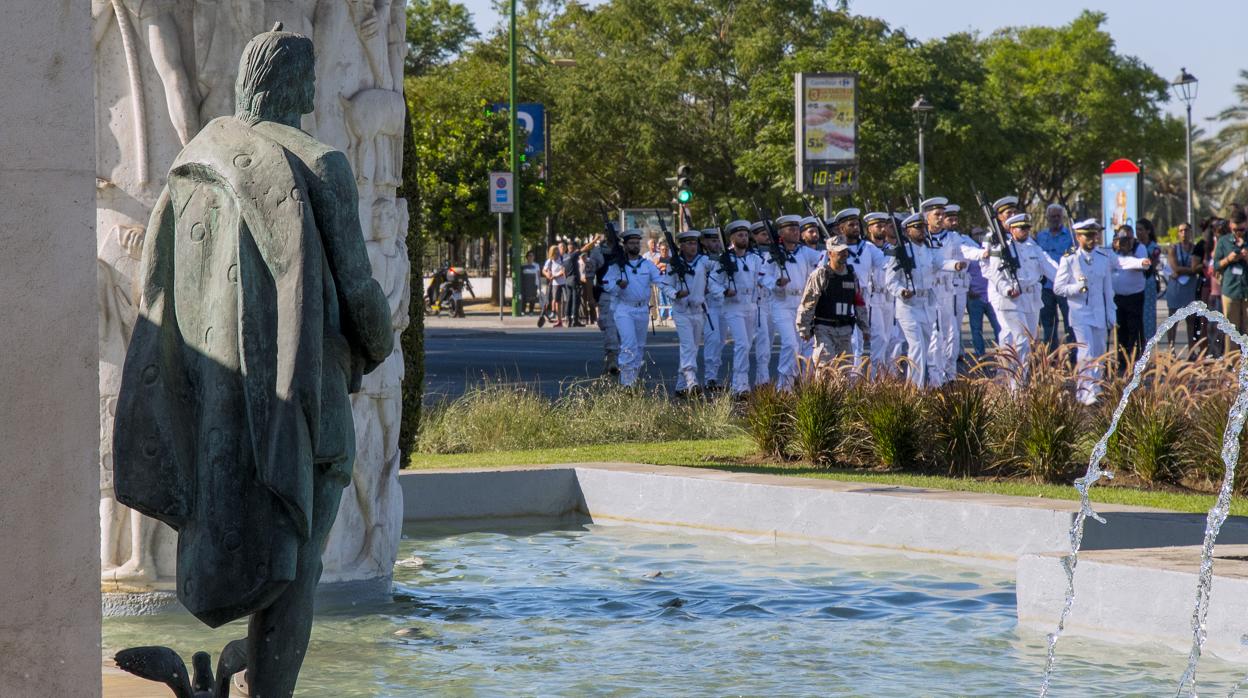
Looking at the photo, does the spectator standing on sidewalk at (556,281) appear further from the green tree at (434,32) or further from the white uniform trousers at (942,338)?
the green tree at (434,32)

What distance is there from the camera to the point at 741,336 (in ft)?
69.3

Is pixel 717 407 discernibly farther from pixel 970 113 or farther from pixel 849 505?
pixel 970 113

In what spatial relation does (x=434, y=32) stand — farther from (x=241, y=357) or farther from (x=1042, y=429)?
(x=241, y=357)

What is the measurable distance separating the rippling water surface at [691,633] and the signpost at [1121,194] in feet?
63.4

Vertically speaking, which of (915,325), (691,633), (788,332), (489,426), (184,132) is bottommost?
(691,633)

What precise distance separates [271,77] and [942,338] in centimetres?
1620

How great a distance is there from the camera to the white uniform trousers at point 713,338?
2166 centimetres

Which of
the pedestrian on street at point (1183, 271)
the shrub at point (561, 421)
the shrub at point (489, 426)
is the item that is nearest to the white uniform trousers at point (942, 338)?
the shrub at point (561, 421)

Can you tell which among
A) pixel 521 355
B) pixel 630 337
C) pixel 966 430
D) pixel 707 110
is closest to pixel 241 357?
pixel 966 430

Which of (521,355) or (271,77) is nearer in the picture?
(271,77)

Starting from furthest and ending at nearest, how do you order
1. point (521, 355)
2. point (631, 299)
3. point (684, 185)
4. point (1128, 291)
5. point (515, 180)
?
point (515, 180) → point (684, 185) → point (521, 355) → point (631, 299) → point (1128, 291)

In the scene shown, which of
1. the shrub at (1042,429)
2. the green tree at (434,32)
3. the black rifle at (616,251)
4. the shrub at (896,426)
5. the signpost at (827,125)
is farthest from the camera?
the green tree at (434,32)

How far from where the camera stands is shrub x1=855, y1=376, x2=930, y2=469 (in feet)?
41.6

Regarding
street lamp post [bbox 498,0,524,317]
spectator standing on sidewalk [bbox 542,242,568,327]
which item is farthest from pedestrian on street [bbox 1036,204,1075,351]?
street lamp post [bbox 498,0,524,317]
